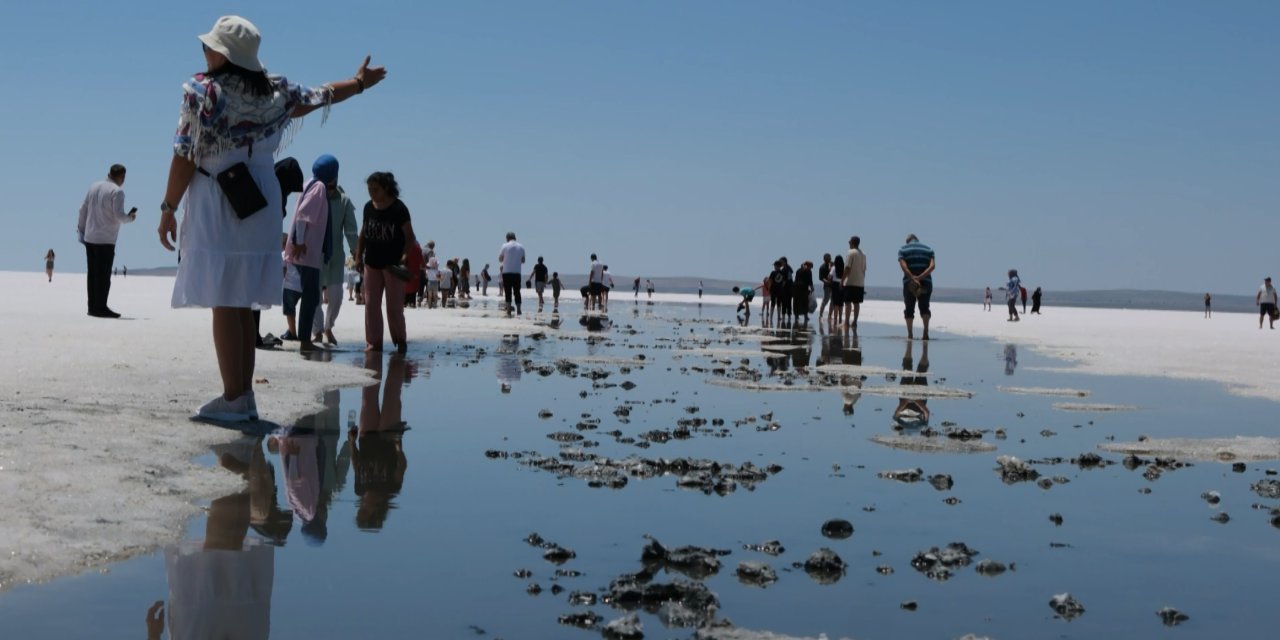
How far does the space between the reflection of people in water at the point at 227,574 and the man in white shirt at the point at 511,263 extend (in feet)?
90.4

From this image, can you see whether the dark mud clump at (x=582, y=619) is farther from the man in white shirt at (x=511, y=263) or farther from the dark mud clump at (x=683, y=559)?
the man in white shirt at (x=511, y=263)

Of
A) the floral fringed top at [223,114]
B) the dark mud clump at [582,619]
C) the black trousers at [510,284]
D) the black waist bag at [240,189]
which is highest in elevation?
the floral fringed top at [223,114]

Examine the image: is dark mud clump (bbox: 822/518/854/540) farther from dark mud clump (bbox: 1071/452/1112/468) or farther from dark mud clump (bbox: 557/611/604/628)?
dark mud clump (bbox: 1071/452/1112/468)

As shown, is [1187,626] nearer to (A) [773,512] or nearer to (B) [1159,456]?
(A) [773,512]

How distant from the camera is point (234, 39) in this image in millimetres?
7730

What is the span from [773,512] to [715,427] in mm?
3069

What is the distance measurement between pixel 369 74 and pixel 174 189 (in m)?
1.58

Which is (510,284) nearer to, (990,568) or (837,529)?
(837,529)

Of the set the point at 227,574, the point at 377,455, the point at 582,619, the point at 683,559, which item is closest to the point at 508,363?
the point at 377,455

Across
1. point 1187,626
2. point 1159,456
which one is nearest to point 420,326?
point 1159,456

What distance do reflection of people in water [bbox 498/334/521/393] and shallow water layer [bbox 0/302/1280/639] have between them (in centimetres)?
147

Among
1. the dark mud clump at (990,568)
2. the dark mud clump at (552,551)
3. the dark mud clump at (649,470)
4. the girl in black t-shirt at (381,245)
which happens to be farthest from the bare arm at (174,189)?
the girl in black t-shirt at (381,245)

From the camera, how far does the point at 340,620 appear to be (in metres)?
3.73

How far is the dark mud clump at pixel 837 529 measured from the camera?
5.18 metres
